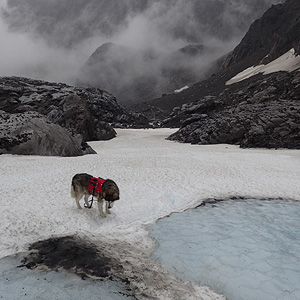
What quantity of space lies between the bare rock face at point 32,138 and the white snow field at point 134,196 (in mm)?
1679

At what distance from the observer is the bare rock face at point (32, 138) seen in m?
20.1

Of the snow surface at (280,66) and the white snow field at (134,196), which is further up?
the snow surface at (280,66)

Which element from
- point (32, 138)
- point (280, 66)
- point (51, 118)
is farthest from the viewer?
point (280, 66)

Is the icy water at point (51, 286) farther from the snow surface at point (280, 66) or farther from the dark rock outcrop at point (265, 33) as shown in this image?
the dark rock outcrop at point (265, 33)

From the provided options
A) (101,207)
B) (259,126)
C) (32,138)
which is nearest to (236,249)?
(101,207)

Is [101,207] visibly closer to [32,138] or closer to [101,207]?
[101,207]

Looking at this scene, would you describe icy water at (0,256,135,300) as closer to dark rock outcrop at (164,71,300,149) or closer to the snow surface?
dark rock outcrop at (164,71,300,149)

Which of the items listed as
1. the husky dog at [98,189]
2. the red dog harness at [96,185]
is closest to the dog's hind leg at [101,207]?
the husky dog at [98,189]

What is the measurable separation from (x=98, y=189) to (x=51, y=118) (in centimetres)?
3184

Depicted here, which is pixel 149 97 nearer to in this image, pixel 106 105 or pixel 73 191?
pixel 106 105

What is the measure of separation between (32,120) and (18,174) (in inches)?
376

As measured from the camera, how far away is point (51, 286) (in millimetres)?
5148

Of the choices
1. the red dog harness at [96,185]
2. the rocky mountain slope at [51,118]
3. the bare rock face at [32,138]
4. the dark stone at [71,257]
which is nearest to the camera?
the dark stone at [71,257]

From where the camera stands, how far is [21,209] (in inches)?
343
